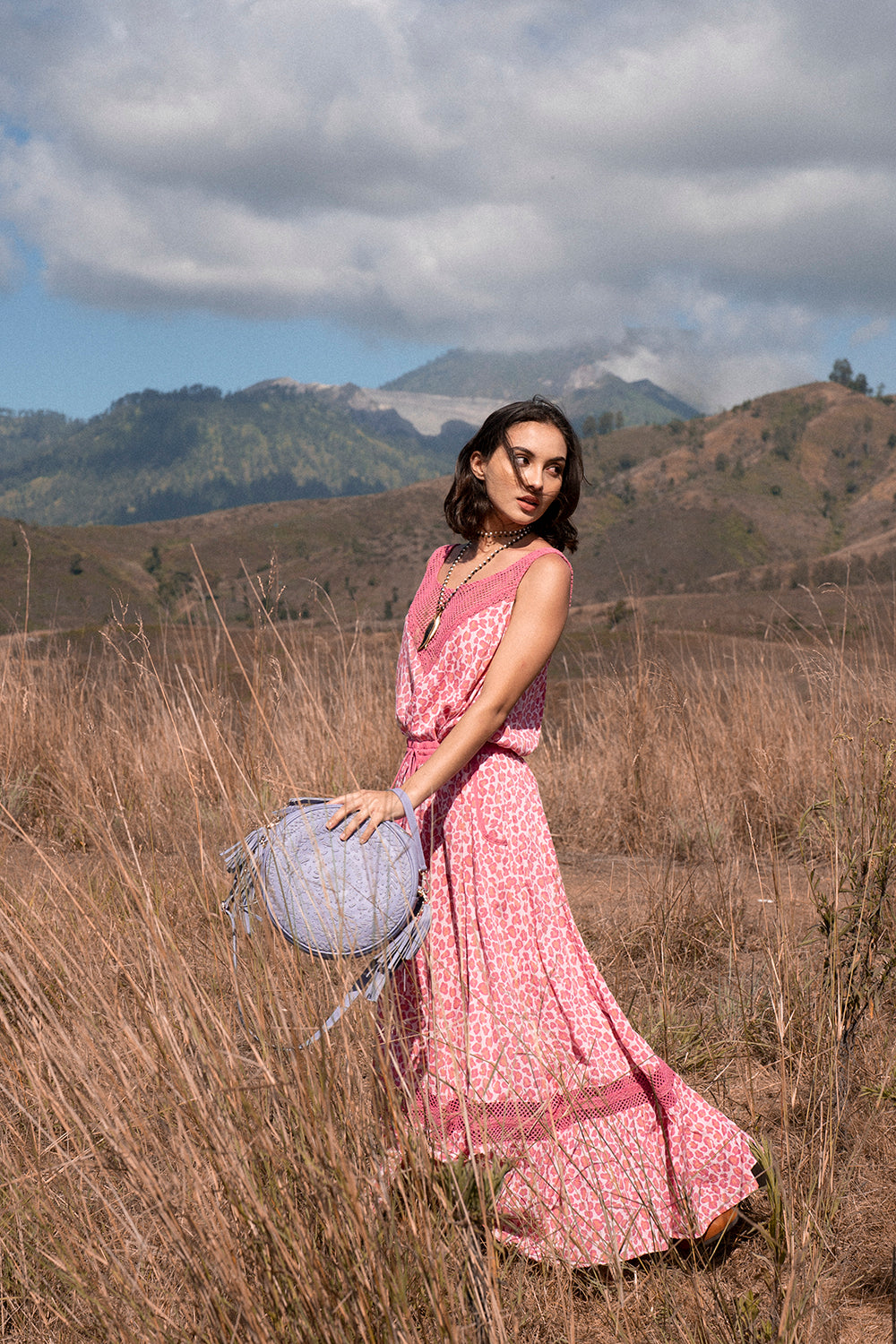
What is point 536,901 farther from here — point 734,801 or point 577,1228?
point 734,801

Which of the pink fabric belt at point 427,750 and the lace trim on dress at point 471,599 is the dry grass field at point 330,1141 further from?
the lace trim on dress at point 471,599

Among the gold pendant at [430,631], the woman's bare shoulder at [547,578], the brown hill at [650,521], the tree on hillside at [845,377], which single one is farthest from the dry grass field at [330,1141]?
the tree on hillside at [845,377]

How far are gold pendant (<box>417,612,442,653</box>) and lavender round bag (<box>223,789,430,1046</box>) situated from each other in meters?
0.52

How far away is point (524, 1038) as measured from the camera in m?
1.71

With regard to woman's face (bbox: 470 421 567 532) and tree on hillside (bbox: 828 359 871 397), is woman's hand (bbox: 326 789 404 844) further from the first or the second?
tree on hillside (bbox: 828 359 871 397)

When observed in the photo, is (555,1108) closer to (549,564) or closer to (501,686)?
(501,686)

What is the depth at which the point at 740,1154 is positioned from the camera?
173 centimetres

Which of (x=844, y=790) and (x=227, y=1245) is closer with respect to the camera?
(x=227, y=1245)

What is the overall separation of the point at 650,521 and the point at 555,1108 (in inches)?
2260

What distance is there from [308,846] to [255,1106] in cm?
36

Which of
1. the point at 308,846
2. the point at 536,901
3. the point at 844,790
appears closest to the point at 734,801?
the point at 844,790

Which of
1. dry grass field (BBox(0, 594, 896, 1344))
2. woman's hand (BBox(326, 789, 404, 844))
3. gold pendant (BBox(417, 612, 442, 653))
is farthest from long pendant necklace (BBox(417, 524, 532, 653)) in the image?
woman's hand (BBox(326, 789, 404, 844))

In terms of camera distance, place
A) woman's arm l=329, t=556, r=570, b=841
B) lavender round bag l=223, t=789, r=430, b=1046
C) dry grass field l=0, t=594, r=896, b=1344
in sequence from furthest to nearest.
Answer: woman's arm l=329, t=556, r=570, b=841 < lavender round bag l=223, t=789, r=430, b=1046 < dry grass field l=0, t=594, r=896, b=1344

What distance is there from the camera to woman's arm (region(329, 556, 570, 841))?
151cm
